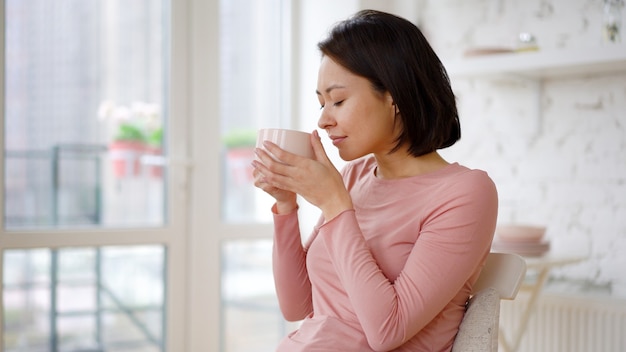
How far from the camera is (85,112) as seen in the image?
241 centimetres

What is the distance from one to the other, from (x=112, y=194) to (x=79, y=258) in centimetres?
26

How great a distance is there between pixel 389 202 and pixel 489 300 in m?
0.25

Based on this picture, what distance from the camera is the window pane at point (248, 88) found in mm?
2781

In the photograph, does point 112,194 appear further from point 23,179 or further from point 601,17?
point 601,17

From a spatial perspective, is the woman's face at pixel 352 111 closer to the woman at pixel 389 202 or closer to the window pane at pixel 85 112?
the woman at pixel 389 202

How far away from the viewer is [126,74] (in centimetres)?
250

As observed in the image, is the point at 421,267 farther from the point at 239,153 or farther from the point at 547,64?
the point at 239,153

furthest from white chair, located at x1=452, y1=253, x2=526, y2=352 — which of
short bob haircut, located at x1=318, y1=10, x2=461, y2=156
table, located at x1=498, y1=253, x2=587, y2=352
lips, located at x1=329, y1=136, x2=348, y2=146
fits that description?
table, located at x1=498, y1=253, x2=587, y2=352

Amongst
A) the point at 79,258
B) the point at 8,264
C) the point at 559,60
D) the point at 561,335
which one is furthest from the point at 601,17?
the point at 8,264

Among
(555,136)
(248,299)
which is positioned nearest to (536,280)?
(555,136)

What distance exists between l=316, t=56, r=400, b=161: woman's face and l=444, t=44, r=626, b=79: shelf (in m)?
1.30

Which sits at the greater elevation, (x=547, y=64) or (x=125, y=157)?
(x=547, y=64)

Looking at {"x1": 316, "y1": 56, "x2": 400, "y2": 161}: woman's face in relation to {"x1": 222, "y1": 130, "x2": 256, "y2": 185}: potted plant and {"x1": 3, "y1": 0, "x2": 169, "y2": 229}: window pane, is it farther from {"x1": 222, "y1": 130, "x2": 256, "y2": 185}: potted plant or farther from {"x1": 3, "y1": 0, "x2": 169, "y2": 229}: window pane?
{"x1": 222, "y1": 130, "x2": 256, "y2": 185}: potted plant

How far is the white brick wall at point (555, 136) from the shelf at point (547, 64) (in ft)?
0.13
